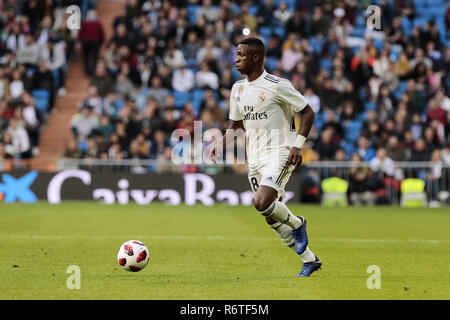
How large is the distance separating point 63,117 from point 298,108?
59.3 ft

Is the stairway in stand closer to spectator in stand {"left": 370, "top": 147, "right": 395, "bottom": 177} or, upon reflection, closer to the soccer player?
spectator in stand {"left": 370, "top": 147, "right": 395, "bottom": 177}

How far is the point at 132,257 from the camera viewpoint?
372 inches

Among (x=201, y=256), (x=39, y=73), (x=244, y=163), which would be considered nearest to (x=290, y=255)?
(x=201, y=256)

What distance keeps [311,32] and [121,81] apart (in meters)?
5.69

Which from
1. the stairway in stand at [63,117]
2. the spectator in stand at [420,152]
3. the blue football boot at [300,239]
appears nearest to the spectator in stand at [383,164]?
the spectator in stand at [420,152]

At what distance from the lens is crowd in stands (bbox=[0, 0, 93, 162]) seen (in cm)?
2406

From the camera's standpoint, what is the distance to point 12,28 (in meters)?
26.8

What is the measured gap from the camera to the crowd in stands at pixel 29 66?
2406 cm

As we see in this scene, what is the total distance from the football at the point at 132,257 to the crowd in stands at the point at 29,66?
48.0 feet

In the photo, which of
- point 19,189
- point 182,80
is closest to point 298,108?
point 19,189

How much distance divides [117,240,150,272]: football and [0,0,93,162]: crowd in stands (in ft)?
48.0

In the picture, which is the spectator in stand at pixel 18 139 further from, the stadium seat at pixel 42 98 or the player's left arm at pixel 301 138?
the player's left arm at pixel 301 138

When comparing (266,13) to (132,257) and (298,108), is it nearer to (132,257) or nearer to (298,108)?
(298,108)
